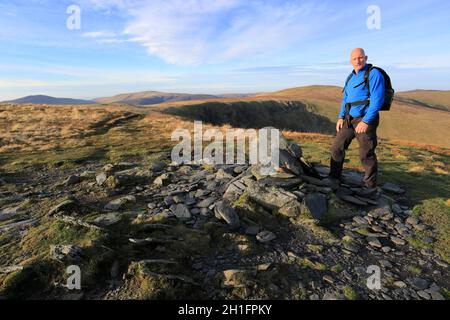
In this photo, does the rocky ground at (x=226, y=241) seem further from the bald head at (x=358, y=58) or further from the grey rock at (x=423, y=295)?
the bald head at (x=358, y=58)

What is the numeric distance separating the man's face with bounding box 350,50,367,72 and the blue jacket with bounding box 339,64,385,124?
0.17 meters

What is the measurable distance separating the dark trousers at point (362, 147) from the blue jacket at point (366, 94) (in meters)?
0.28

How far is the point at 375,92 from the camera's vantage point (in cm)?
841

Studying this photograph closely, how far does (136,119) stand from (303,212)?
3913cm

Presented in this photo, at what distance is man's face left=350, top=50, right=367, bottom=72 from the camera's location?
8672 millimetres

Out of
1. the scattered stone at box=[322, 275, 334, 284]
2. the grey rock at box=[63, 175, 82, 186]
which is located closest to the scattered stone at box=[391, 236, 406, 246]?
the scattered stone at box=[322, 275, 334, 284]

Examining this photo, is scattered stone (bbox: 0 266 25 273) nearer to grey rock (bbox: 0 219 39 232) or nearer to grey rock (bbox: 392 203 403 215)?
grey rock (bbox: 0 219 39 232)

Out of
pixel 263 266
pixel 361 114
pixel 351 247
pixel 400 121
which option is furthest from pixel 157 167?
pixel 400 121

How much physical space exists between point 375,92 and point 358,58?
117 cm

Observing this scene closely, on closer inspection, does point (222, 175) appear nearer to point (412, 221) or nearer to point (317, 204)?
point (317, 204)
